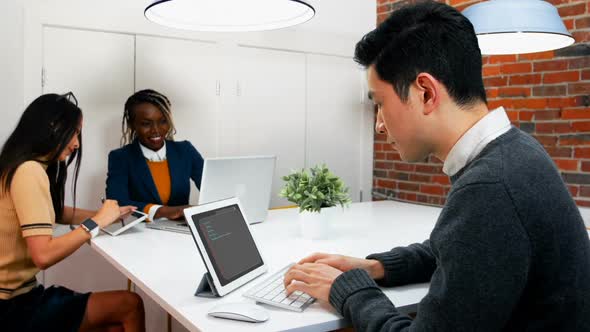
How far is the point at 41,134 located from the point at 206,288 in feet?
3.38


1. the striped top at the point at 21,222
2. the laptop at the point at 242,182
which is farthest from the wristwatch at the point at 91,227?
the laptop at the point at 242,182

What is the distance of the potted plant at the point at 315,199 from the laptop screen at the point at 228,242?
50 centimetres

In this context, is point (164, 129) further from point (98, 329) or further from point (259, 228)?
point (98, 329)

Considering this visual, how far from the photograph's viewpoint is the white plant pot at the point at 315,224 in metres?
2.13

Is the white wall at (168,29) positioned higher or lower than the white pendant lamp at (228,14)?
higher

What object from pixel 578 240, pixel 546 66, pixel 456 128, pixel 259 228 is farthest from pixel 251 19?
pixel 546 66

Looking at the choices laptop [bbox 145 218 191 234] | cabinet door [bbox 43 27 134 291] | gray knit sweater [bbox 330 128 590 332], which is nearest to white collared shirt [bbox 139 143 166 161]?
cabinet door [bbox 43 27 134 291]

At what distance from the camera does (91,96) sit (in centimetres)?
314

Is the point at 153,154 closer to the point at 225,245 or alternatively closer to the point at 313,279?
the point at 225,245

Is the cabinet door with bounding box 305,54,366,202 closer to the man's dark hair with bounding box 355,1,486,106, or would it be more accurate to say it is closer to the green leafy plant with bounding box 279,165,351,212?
the green leafy plant with bounding box 279,165,351,212

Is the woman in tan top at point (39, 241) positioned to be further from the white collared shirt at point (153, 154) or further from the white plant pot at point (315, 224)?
the white collared shirt at point (153, 154)

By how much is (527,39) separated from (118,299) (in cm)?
213

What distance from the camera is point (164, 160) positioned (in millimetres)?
3047

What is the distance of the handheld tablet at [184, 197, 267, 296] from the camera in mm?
1407
